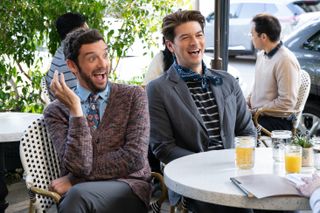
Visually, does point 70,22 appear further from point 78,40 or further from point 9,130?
point 78,40

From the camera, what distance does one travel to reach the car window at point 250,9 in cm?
712

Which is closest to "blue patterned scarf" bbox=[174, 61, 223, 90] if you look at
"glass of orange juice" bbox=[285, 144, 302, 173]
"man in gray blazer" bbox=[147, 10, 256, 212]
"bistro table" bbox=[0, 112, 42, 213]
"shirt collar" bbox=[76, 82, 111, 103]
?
"man in gray blazer" bbox=[147, 10, 256, 212]

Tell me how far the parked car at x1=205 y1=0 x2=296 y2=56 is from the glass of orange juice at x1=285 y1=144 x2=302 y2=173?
14.4ft

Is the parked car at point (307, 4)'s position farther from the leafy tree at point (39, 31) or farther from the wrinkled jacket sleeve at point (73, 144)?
the wrinkled jacket sleeve at point (73, 144)

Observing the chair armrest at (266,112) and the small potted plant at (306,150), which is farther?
the chair armrest at (266,112)

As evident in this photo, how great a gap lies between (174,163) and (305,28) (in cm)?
328

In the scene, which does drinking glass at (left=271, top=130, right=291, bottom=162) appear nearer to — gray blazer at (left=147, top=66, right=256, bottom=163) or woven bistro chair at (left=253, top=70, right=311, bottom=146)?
gray blazer at (left=147, top=66, right=256, bottom=163)

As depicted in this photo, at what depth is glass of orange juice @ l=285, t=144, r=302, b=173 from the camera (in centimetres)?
254

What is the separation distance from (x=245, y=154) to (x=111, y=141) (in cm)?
64

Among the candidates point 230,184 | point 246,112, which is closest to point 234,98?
point 246,112

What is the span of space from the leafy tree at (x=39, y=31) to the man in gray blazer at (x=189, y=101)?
7.51 ft

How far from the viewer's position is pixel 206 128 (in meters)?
3.21

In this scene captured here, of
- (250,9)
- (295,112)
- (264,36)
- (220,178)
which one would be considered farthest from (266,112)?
(250,9)

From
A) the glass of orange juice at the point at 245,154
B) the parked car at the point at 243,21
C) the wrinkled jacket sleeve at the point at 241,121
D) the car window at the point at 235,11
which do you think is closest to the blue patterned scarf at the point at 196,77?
the wrinkled jacket sleeve at the point at 241,121
